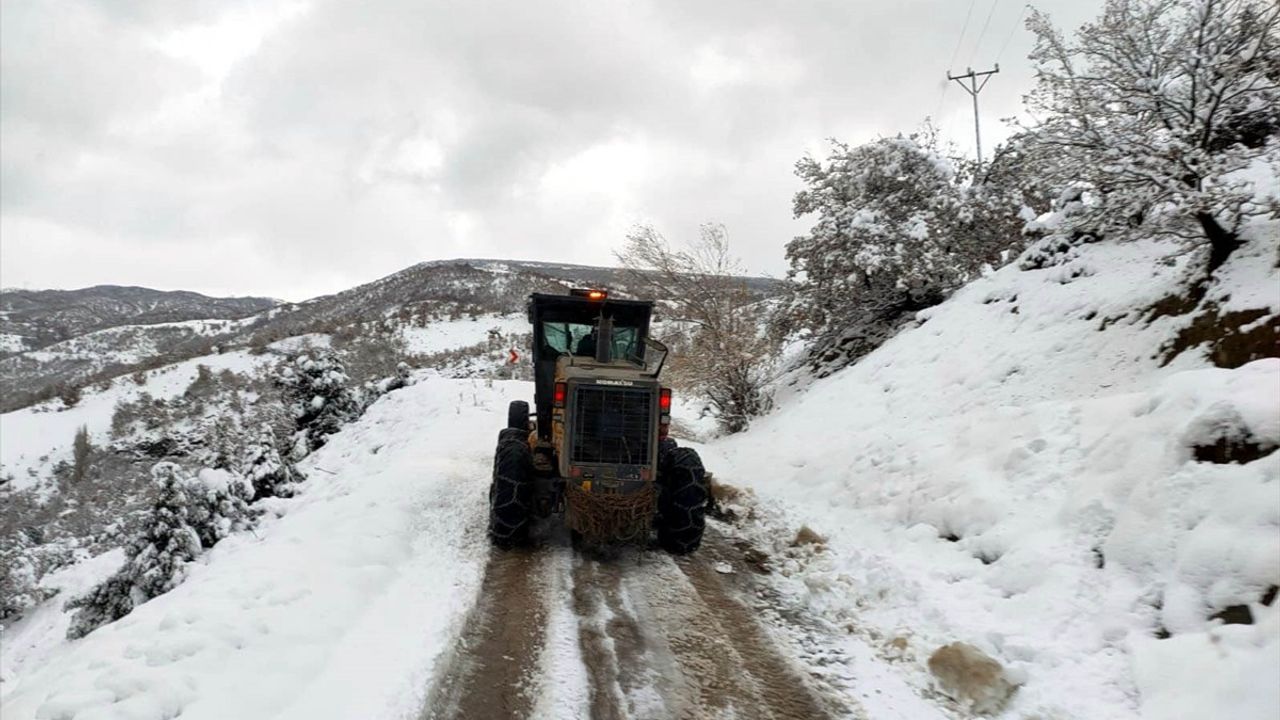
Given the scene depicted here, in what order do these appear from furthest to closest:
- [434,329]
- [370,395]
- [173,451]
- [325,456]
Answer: [434,329] → [173,451] → [370,395] → [325,456]

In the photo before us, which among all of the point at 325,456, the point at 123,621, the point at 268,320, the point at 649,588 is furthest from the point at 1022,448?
the point at 268,320

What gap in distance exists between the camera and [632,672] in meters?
4.34

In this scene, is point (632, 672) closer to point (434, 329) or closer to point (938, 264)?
point (938, 264)

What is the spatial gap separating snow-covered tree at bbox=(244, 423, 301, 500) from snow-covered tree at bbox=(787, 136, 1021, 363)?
11526mm

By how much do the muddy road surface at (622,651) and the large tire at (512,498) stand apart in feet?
0.90

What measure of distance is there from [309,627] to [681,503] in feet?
11.5

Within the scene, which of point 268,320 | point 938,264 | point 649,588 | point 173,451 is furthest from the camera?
point 268,320

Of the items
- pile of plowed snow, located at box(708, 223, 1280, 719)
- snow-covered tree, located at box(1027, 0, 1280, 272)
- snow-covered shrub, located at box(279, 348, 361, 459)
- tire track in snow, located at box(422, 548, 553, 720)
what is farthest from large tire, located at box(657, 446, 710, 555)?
snow-covered shrub, located at box(279, 348, 361, 459)

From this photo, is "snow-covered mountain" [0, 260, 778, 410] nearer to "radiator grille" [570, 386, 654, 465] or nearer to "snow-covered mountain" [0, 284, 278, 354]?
"snow-covered mountain" [0, 284, 278, 354]

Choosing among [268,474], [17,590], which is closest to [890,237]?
[268,474]

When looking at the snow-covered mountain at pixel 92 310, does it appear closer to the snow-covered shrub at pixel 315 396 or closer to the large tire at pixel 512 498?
the snow-covered shrub at pixel 315 396

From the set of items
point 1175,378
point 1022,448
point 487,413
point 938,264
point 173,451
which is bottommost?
point 173,451

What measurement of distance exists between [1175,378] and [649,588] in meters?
4.66

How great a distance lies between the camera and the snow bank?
3754 millimetres
